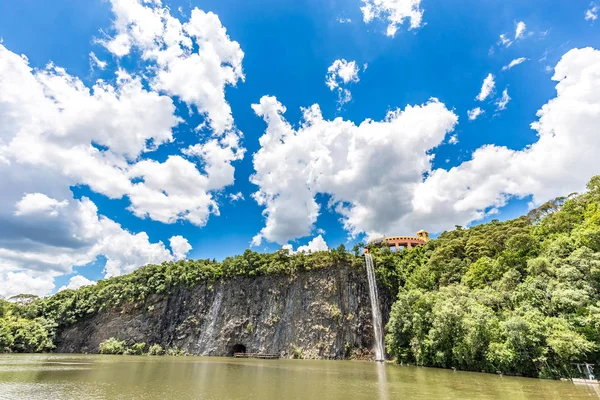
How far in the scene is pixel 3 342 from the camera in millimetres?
47438

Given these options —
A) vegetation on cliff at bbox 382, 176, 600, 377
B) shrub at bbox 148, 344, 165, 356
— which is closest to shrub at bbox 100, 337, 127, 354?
shrub at bbox 148, 344, 165, 356

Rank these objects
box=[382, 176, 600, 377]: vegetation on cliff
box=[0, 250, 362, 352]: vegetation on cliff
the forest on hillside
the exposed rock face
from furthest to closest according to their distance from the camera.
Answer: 1. box=[0, 250, 362, 352]: vegetation on cliff
2. the exposed rock face
3. the forest on hillside
4. box=[382, 176, 600, 377]: vegetation on cliff

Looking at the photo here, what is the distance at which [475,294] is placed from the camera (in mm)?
28094

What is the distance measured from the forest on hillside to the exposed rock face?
188cm

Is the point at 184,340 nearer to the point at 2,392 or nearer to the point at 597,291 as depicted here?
the point at 2,392

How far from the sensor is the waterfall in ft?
144

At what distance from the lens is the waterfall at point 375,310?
43.8m

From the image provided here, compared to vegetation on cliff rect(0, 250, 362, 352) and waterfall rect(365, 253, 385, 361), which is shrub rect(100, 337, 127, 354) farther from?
waterfall rect(365, 253, 385, 361)

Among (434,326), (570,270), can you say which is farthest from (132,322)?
(570,270)

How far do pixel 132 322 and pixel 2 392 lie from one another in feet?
149

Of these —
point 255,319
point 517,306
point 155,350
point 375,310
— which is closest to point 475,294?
point 517,306

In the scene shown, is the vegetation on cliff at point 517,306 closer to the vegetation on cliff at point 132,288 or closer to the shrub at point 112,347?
the vegetation on cliff at point 132,288

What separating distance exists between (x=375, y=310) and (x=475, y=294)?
67.8ft

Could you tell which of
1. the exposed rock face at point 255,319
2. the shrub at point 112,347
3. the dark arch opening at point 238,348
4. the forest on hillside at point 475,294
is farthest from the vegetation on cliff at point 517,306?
the shrub at point 112,347
